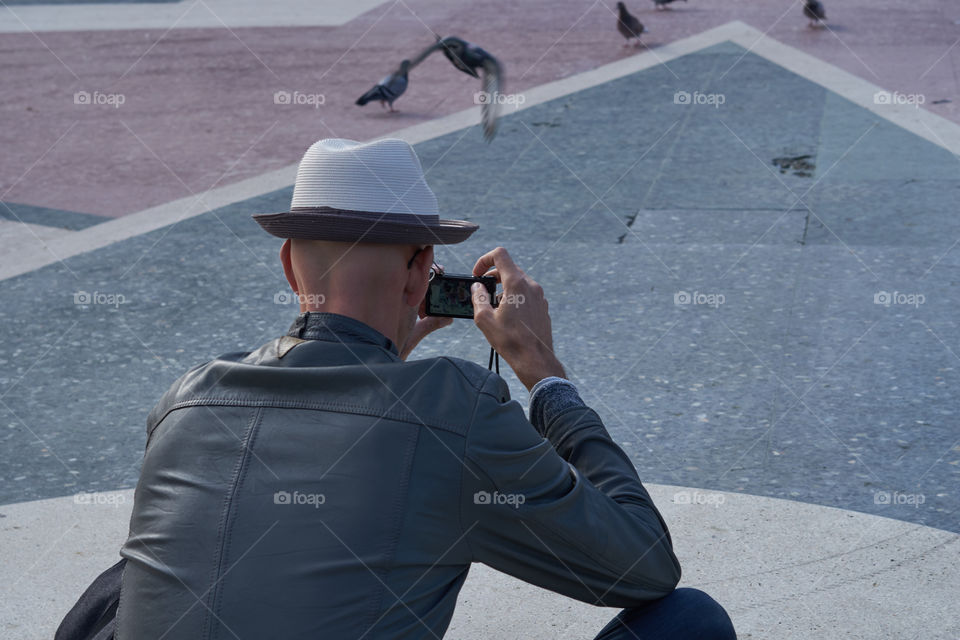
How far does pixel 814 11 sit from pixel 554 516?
11576 millimetres

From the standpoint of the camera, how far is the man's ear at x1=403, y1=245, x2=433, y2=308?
2020 mm

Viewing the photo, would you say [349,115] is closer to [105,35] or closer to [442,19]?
[442,19]

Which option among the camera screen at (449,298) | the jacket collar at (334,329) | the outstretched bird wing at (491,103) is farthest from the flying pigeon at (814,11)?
the jacket collar at (334,329)

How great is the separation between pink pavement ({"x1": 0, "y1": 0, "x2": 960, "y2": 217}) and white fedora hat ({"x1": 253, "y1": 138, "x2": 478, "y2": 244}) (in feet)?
19.8

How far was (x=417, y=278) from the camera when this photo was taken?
2.03 m

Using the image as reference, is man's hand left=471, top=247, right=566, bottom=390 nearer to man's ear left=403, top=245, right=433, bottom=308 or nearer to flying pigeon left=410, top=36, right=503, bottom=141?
man's ear left=403, top=245, right=433, bottom=308

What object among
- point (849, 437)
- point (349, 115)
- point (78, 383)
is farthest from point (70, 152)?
point (849, 437)

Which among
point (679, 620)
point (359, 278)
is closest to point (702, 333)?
point (679, 620)

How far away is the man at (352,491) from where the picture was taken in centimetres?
174

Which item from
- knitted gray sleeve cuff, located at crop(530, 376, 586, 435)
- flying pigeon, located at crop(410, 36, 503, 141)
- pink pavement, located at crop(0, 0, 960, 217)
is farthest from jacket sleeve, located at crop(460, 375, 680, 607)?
pink pavement, located at crop(0, 0, 960, 217)

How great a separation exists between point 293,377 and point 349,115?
8749 mm

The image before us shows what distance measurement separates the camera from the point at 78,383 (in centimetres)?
509

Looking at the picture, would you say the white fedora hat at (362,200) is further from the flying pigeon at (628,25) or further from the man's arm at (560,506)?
the flying pigeon at (628,25)

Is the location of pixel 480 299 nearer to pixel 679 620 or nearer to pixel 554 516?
pixel 554 516
